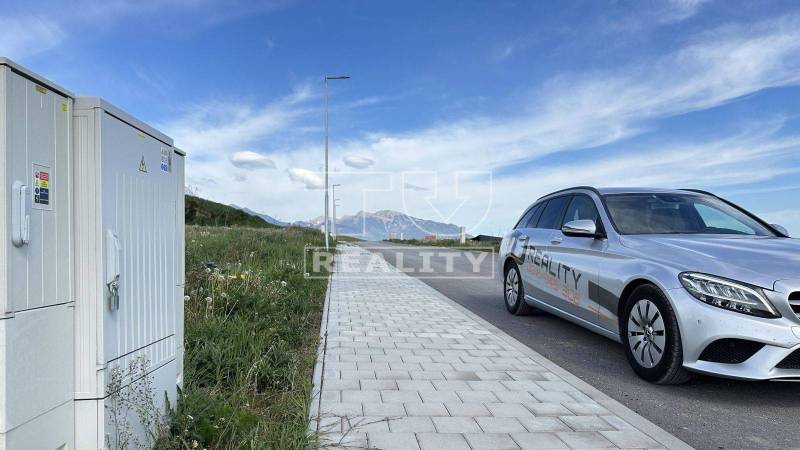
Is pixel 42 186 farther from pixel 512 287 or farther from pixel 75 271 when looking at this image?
pixel 512 287

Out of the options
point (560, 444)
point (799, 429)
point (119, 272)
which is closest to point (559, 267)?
point (799, 429)

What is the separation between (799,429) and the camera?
3543 mm

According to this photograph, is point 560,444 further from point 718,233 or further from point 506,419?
point 718,233

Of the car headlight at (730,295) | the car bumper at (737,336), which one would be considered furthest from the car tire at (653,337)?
the car headlight at (730,295)

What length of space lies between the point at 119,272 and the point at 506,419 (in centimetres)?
246

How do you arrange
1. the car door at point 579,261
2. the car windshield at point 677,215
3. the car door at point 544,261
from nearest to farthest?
the car windshield at point 677,215
the car door at point 579,261
the car door at point 544,261

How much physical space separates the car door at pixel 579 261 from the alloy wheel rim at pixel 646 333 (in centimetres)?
65

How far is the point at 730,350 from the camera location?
3832mm

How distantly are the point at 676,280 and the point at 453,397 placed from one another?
1.92m

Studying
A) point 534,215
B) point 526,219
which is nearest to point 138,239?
point 534,215

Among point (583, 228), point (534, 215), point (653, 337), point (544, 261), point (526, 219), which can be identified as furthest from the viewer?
point (526, 219)

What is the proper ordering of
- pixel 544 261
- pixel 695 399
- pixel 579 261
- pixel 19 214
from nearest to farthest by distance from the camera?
1. pixel 19 214
2. pixel 695 399
3. pixel 579 261
4. pixel 544 261

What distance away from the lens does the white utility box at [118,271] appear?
7.50 feet

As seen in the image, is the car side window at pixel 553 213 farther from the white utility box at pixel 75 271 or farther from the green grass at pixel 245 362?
the white utility box at pixel 75 271
